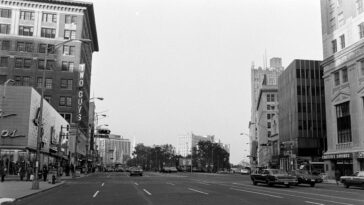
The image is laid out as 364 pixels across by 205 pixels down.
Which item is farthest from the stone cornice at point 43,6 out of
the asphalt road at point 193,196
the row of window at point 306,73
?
the asphalt road at point 193,196

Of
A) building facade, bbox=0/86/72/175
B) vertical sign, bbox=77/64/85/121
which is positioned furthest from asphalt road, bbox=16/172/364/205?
vertical sign, bbox=77/64/85/121

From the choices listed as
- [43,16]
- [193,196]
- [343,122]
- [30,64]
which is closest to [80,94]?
[30,64]

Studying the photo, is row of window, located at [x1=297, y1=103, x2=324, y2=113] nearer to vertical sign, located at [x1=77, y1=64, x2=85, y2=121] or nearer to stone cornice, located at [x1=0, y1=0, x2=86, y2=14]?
vertical sign, located at [x1=77, y1=64, x2=85, y2=121]

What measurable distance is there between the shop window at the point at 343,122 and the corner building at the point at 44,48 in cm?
4921

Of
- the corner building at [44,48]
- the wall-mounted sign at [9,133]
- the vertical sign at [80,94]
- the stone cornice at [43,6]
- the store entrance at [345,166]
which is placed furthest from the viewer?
the stone cornice at [43,6]

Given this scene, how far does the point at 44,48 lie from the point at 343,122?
6064 centimetres

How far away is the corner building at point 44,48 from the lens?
275ft

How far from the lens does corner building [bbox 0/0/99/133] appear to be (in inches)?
3294

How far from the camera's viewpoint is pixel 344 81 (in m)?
60.8

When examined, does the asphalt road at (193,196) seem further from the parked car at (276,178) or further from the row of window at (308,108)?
the row of window at (308,108)

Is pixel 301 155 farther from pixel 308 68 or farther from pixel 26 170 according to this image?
pixel 26 170

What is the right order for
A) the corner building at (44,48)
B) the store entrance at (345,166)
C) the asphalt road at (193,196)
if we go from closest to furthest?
the asphalt road at (193,196) → the store entrance at (345,166) → the corner building at (44,48)

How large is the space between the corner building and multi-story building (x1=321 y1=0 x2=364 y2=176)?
158ft

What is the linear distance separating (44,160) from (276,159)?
200 ft
